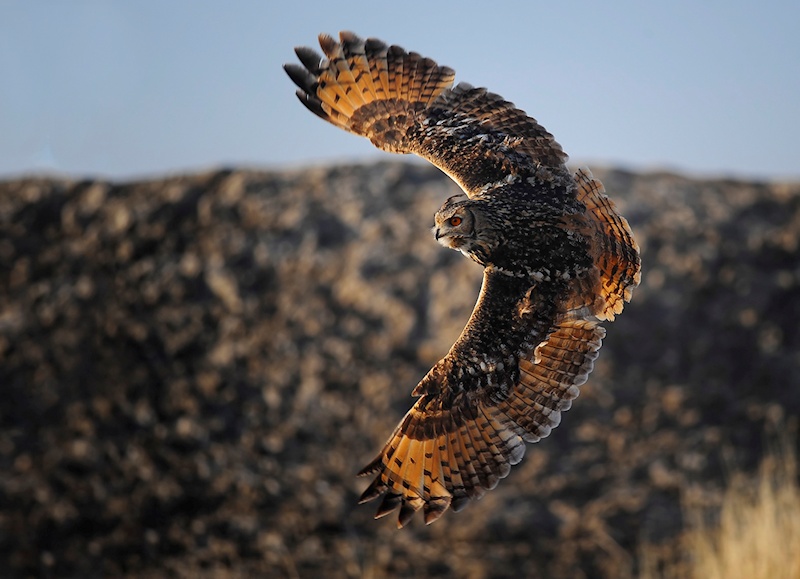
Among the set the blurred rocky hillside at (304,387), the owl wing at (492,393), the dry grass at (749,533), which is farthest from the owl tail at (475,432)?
the dry grass at (749,533)

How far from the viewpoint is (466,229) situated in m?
0.65

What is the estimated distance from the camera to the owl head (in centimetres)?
64

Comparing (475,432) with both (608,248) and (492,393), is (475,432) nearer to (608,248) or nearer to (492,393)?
(492,393)

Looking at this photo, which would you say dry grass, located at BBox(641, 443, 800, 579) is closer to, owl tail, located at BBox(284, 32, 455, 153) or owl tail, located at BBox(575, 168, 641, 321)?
owl tail, located at BBox(284, 32, 455, 153)

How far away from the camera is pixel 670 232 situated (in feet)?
16.1

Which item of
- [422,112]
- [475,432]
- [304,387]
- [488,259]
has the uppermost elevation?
[422,112]

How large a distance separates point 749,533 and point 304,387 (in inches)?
92.9

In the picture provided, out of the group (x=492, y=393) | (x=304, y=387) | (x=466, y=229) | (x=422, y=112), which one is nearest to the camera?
(x=466, y=229)

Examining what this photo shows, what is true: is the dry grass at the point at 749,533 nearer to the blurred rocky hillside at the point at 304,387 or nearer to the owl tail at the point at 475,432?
the blurred rocky hillside at the point at 304,387

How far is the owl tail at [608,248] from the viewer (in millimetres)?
660

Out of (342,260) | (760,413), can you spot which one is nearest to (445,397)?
(342,260)

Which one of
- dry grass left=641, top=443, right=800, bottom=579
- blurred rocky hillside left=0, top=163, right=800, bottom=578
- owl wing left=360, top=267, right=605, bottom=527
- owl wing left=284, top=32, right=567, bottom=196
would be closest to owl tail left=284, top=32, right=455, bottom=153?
owl wing left=284, top=32, right=567, bottom=196

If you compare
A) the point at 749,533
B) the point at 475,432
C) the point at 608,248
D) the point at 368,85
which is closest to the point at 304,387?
the point at 749,533

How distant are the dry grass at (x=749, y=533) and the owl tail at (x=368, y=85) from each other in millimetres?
3904
